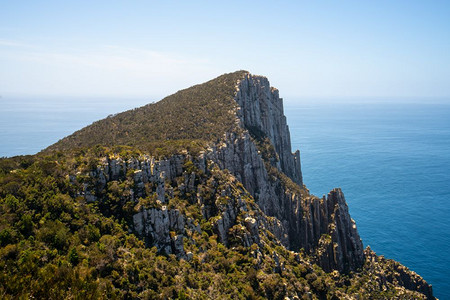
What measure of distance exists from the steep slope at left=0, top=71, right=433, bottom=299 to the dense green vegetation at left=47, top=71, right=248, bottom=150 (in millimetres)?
335

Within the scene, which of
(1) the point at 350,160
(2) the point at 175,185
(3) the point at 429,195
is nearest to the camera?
(2) the point at 175,185

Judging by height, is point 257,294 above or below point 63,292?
below

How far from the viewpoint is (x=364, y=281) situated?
206 feet

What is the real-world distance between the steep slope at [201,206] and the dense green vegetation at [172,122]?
34cm

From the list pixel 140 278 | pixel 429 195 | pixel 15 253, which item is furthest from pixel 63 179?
pixel 429 195

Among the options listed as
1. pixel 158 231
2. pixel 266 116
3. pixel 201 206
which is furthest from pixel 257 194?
pixel 158 231

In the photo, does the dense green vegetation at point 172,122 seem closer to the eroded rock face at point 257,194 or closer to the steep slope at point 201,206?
the steep slope at point 201,206

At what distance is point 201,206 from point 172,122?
113ft

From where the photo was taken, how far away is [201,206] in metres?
49.1

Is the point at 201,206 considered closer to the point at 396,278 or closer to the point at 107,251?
the point at 107,251

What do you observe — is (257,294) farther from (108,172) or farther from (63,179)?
(63,179)

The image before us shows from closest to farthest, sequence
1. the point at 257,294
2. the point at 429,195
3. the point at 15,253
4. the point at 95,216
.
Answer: the point at 15,253, the point at 95,216, the point at 257,294, the point at 429,195

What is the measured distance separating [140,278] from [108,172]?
16.8 m

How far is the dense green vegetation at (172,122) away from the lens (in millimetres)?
70875
